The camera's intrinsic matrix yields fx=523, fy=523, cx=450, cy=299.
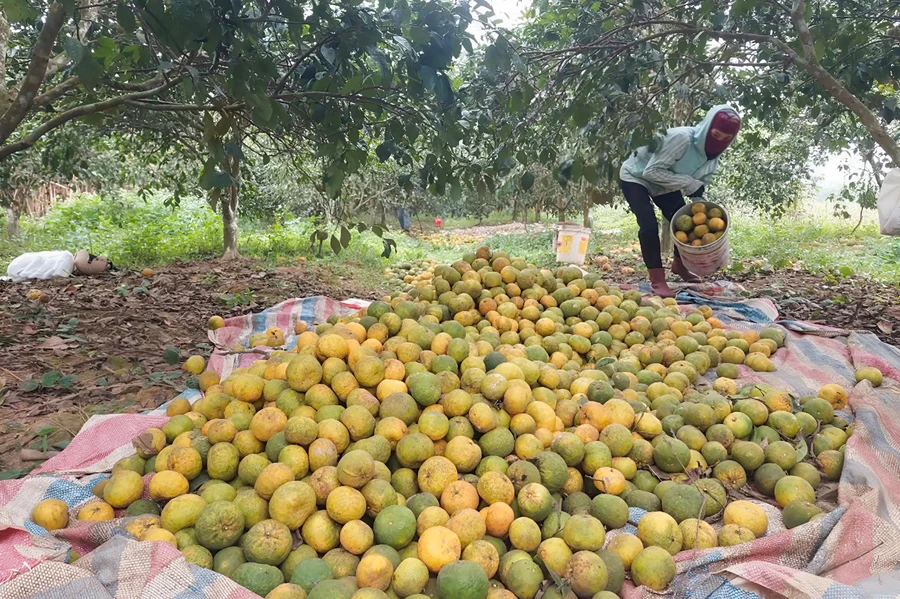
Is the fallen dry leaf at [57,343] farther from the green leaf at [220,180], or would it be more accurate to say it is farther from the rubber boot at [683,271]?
the rubber boot at [683,271]

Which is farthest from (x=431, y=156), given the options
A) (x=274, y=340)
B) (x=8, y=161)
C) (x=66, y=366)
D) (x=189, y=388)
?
(x=8, y=161)

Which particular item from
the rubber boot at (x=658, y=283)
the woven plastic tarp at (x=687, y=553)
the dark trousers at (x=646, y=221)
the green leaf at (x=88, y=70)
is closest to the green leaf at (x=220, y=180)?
the green leaf at (x=88, y=70)

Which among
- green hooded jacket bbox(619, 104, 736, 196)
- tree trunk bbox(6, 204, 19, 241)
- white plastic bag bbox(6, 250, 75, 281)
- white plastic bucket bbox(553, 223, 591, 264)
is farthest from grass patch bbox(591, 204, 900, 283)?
tree trunk bbox(6, 204, 19, 241)

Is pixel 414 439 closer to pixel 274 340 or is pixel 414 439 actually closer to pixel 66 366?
pixel 274 340

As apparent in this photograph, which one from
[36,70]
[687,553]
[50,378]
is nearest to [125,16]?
[36,70]

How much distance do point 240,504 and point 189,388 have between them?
1850 millimetres

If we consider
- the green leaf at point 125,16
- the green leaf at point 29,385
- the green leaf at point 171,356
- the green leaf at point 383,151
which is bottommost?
the green leaf at point 29,385

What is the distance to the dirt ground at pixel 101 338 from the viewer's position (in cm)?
337

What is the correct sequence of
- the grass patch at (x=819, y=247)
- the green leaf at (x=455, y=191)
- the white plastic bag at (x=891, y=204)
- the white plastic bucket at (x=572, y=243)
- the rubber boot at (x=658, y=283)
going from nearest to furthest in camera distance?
the green leaf at (x=455, y=191)
the white plastic bag at (x=891, y=204)
the rubber boot at (x=658, y=283)
the grass patch at (x=819, y=247)
the white plastic bucket at (x=572, y=243)

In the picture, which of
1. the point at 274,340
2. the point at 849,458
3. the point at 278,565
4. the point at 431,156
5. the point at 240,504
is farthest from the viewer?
the point at 274,340

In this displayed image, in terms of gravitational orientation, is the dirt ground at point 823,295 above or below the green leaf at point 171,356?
above

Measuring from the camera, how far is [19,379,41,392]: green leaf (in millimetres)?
3660

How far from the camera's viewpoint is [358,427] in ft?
7.39

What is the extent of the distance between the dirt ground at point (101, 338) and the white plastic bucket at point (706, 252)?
4.53 m
